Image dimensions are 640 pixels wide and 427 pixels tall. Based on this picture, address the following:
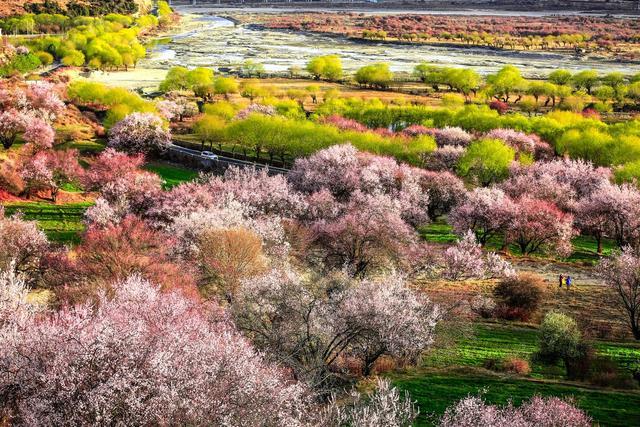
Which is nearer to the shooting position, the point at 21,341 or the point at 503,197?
the point at 21,341

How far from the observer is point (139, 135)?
7000 cm

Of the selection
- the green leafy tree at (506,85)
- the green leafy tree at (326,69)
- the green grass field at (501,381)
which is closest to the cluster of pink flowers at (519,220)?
the green grass field at (501,381)

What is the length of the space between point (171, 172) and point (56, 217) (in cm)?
1745

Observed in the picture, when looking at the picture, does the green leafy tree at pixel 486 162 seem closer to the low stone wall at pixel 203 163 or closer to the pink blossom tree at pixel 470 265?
the low stone wall at pixel 203 163

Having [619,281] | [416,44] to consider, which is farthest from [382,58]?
[619,281]

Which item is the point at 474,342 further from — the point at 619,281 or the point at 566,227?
the point at 566,227

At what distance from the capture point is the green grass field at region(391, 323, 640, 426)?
27328 millimetres

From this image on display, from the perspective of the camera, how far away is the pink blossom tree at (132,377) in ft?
58.9

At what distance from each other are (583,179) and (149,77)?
9185 cm

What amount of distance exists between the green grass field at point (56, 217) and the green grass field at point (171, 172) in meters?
10.8

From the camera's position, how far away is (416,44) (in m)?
198

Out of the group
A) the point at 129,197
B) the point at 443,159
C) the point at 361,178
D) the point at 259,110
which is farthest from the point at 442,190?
the point at 259,110

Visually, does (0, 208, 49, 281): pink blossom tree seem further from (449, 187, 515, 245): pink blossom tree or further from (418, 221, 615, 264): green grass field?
(449, 187, 515, 245): pink blossom tree

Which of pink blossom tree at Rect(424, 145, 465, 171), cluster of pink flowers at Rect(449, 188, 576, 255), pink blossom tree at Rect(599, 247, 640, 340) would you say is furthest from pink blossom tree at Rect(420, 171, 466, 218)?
pink blossom tree at Rect(599, 247, 640, 340)
